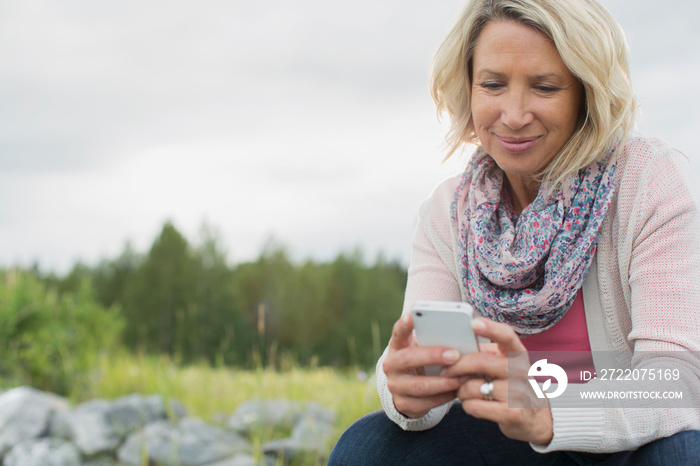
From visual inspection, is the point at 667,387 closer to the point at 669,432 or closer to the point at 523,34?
the point at 669,432

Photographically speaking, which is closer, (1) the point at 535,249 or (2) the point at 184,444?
(1) the point at 535,249

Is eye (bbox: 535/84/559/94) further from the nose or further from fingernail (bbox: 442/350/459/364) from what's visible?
fingernail (bbox: 442/350/459/364)

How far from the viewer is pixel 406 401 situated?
4.93 ft

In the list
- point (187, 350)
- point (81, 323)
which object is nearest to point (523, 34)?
point (81, 323)

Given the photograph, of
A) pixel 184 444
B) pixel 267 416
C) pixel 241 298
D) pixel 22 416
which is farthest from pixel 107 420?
pixel 241 298

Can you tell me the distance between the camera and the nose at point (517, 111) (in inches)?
65.7

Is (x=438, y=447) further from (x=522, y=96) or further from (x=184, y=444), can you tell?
(x=184, y=444)

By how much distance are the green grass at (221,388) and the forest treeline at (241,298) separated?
1101cm

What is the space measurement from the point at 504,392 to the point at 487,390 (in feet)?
0.12

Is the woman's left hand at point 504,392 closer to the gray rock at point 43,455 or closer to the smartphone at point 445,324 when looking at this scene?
the smartphone at point 445,324

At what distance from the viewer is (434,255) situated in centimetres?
198

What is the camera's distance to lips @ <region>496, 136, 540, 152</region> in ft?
5.68

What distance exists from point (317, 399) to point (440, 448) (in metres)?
3.08

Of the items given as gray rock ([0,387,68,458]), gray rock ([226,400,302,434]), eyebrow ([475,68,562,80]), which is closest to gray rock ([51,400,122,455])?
gray rock ([0,387,68,458])
